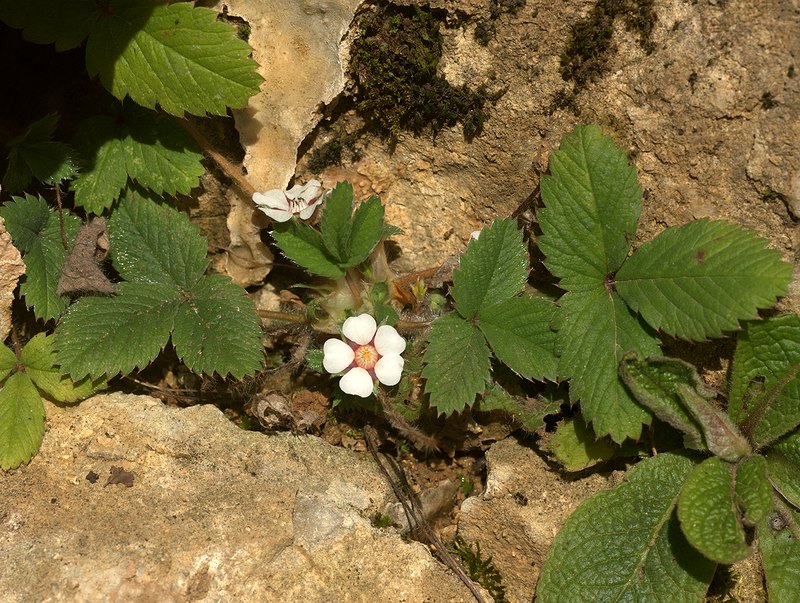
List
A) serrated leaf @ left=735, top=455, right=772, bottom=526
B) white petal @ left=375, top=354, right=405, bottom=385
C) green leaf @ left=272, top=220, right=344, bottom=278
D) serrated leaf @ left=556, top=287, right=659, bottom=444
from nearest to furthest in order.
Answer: serrated leaf @ left=735, top=455, right=772, bottom=526 < serrated leaf @ left=556, top=287, right=659, bottom=444 < white petal @ left=375, top=354, right=405, bottom=385 < green leaf @ left=272, top=220, right=344, bottom=278

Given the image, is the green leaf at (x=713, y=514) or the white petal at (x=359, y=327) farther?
the white petal at (x=359, y=327)

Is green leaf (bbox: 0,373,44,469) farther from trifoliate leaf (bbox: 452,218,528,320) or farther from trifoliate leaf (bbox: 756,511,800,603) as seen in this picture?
trifoliate leaf (bbox: 756,511,800,603)

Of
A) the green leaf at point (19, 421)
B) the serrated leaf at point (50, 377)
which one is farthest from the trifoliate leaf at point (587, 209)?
the green leaf at point (19, 421)

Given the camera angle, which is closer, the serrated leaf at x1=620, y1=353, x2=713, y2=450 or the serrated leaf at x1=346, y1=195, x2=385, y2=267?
the serrated leaf at x1=620, y1=353, x2=713, y2=450

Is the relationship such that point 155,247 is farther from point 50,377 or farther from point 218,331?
point 50,377

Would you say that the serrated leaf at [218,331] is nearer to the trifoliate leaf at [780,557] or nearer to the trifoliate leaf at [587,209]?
the trifoliate leaf at [587,209]

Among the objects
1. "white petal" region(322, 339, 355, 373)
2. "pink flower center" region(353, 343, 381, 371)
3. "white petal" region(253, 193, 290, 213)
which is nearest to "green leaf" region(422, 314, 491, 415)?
"pink flower center" region(353, 343, 381, 371)

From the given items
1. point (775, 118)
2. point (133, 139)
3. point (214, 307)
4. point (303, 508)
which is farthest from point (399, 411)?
point (775, 118)
